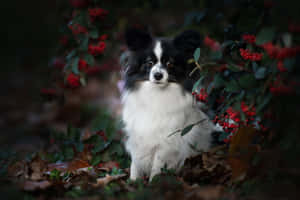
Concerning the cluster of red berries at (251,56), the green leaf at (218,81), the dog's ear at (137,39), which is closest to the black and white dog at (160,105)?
the dog's ear at (137,39)

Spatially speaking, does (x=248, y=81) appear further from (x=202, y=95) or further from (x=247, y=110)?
(x=202, y=95)

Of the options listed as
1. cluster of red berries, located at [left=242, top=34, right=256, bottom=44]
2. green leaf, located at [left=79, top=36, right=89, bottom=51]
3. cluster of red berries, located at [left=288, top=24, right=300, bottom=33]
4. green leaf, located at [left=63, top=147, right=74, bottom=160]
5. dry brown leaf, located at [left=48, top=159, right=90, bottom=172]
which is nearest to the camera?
cluster of red berries, located at [left=288, top=24, right=300, bottom=33]

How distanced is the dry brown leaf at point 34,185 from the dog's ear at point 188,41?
194 centimetres

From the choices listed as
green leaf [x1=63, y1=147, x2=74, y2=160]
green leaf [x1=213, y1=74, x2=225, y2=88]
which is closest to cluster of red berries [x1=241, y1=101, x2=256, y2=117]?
green leaf [x1=213, y1=74, x2=225, y2=88]

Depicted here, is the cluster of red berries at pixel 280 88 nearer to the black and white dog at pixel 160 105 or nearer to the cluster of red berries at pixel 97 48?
the black and white dog at pixel 160 105

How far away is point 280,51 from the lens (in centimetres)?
230

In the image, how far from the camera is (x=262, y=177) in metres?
2.54

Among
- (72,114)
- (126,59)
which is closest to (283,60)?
(126,59)

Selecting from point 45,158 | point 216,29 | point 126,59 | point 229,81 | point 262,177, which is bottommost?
point 45,158

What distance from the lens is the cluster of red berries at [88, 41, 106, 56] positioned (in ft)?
13.4

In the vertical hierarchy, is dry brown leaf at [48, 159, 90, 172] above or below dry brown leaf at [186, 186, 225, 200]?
below

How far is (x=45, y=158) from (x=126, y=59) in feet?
5.72

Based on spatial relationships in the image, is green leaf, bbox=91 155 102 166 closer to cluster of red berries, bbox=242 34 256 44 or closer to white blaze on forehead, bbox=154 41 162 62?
white blaze on forehead, bbox=154 41 162 62

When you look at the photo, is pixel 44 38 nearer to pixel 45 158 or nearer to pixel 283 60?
pixel 45 158
